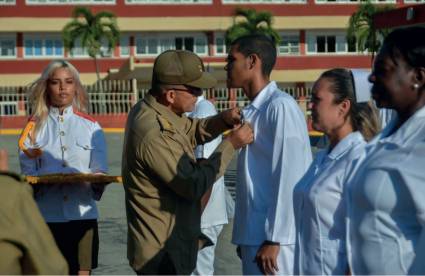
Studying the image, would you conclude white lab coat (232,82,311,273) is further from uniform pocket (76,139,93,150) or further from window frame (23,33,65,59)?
window frame (23,33,65,59)

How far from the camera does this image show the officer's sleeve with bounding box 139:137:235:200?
448 cm

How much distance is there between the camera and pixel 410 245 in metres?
3.28

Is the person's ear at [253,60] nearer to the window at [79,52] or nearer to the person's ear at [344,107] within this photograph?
the person's ear at [344,107]

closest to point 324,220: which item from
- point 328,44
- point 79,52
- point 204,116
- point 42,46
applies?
point 204,116

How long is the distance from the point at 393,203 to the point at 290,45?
180ft

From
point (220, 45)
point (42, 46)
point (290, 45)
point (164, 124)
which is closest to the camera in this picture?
point (164, 124)

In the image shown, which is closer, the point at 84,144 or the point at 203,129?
the point at 203,129

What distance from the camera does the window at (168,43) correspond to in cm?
5659

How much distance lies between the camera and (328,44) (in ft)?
191

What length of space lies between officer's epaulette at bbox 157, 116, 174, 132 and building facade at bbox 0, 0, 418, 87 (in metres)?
48.2

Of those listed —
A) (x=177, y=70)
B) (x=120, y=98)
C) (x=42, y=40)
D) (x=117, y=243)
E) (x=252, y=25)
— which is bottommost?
(x=120, y=98)

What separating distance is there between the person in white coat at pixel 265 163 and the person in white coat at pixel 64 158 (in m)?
1.35

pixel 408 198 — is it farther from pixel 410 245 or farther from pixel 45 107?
pixel 45 107

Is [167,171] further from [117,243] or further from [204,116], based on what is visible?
[117,243]
